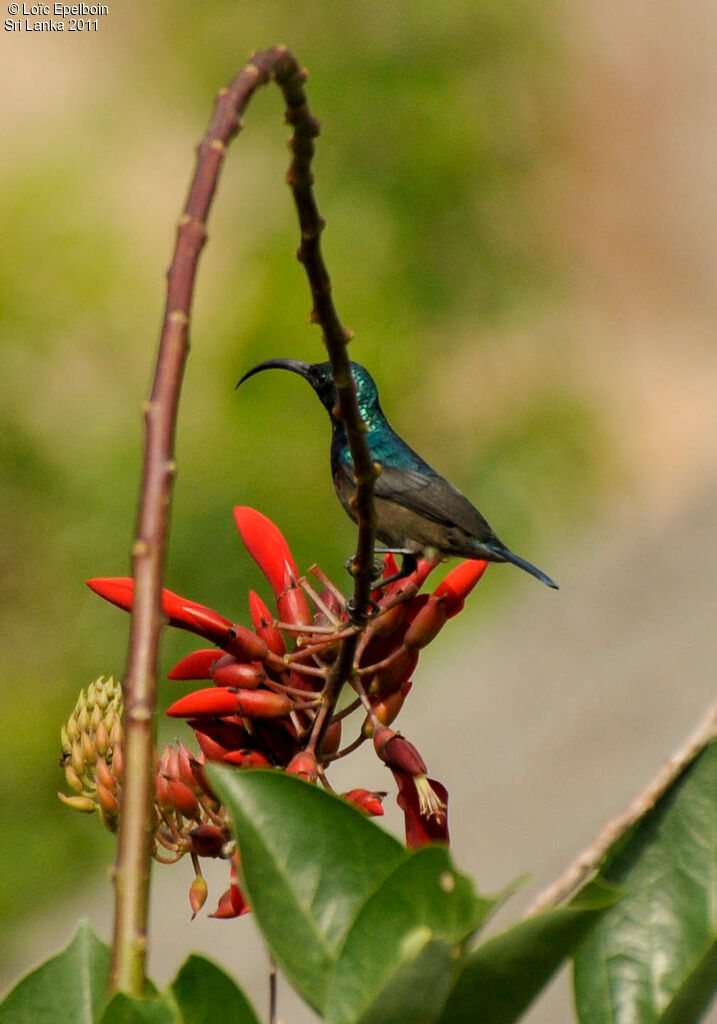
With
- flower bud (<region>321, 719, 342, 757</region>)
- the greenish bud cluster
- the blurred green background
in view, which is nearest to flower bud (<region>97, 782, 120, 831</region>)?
the greenish bud cluster

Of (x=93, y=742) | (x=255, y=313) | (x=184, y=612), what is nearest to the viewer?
(x=184, y=612)

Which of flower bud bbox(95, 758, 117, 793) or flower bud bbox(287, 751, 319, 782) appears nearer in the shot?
flower bud bbox(287, 751, 319, 782)

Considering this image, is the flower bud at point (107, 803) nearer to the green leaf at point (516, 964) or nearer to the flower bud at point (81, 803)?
the flower bud at point (81, 803)

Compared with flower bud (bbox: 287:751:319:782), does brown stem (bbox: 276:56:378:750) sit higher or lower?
higher

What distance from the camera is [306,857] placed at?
639 mm

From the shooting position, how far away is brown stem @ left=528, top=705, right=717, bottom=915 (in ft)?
2.12

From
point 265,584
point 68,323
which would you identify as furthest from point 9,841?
point 68,323

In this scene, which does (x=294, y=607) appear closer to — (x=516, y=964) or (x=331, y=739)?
(x=331, y=739)

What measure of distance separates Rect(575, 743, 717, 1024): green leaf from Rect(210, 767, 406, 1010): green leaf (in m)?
0.14

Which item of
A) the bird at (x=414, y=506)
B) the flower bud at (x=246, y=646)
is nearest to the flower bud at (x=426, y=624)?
the flower bud at (x=246, y=646)

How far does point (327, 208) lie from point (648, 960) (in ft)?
14.4

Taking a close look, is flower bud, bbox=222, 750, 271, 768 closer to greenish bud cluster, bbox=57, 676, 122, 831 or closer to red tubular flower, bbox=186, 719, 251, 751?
red tubular flower, bbox=186, 719, 251, 751

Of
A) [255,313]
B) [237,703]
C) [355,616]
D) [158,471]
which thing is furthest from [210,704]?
[255,313]

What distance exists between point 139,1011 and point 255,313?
4.00m
